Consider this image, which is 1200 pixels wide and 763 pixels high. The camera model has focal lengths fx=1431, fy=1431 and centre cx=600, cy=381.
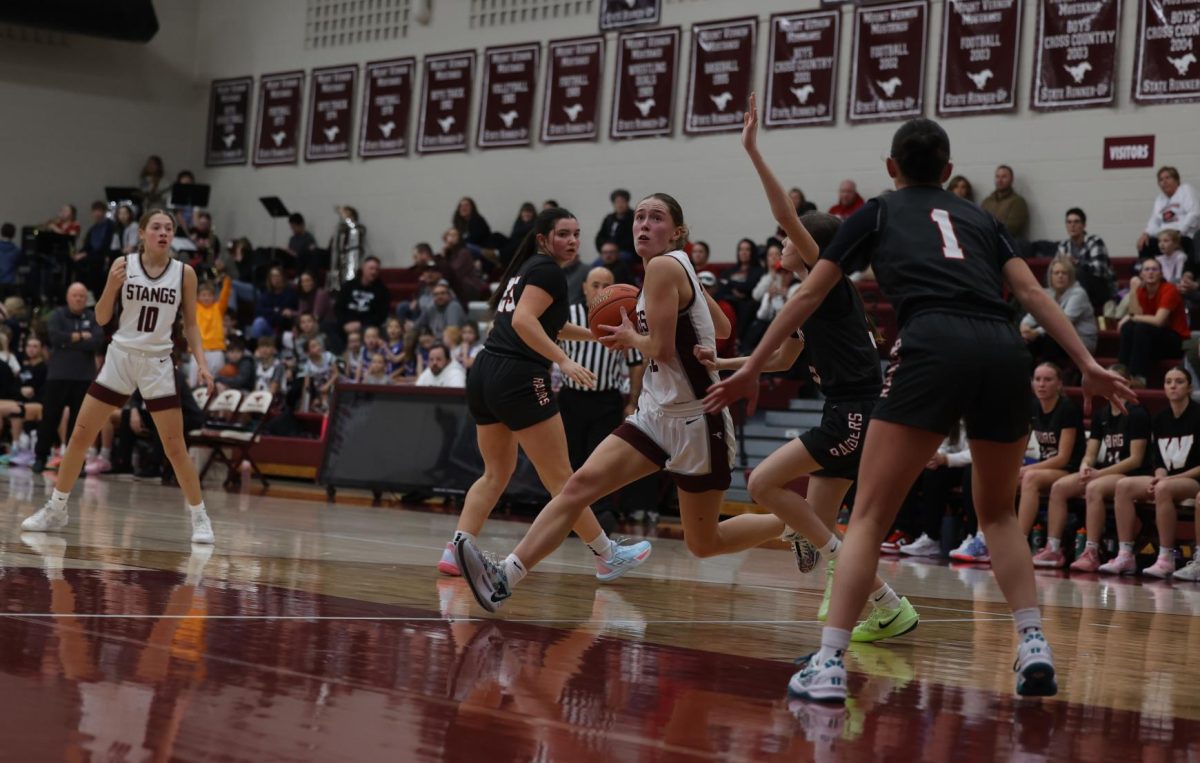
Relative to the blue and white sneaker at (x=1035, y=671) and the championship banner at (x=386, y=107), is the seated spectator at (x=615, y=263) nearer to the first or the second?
the championship banner at (x=386, y=107)

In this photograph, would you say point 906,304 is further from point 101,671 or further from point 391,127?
point 391,127

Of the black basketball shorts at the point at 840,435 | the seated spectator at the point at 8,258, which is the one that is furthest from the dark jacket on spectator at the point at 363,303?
the black basketball shorts at the point at 840,435

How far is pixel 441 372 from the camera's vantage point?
14.6 m

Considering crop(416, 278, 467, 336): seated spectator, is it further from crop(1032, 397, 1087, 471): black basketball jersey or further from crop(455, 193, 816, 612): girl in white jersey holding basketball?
crop(455, 193, 816, 612): girl in white jersey holding basketball

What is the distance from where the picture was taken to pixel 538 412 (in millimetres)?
6758

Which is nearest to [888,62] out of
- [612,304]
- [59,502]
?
[612,304]

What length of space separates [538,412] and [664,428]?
1.53 m

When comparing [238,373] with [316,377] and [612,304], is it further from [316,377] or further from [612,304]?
[612,304]

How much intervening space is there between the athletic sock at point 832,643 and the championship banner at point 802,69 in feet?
48.2

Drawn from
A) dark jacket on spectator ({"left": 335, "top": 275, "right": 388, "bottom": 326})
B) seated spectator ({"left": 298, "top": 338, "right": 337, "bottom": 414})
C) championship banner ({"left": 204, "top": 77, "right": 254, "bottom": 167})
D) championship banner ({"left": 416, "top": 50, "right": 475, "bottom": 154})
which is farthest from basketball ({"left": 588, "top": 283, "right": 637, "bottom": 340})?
championship banner ({"left": 204, "top": 77, "right": 254, "bottom": 167})

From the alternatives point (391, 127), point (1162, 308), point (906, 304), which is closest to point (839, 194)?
point (1162, 308)

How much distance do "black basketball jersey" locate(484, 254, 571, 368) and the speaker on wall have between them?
17.7 metres

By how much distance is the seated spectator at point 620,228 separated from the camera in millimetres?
17641

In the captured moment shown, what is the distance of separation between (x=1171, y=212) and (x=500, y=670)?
12442 millimetres
